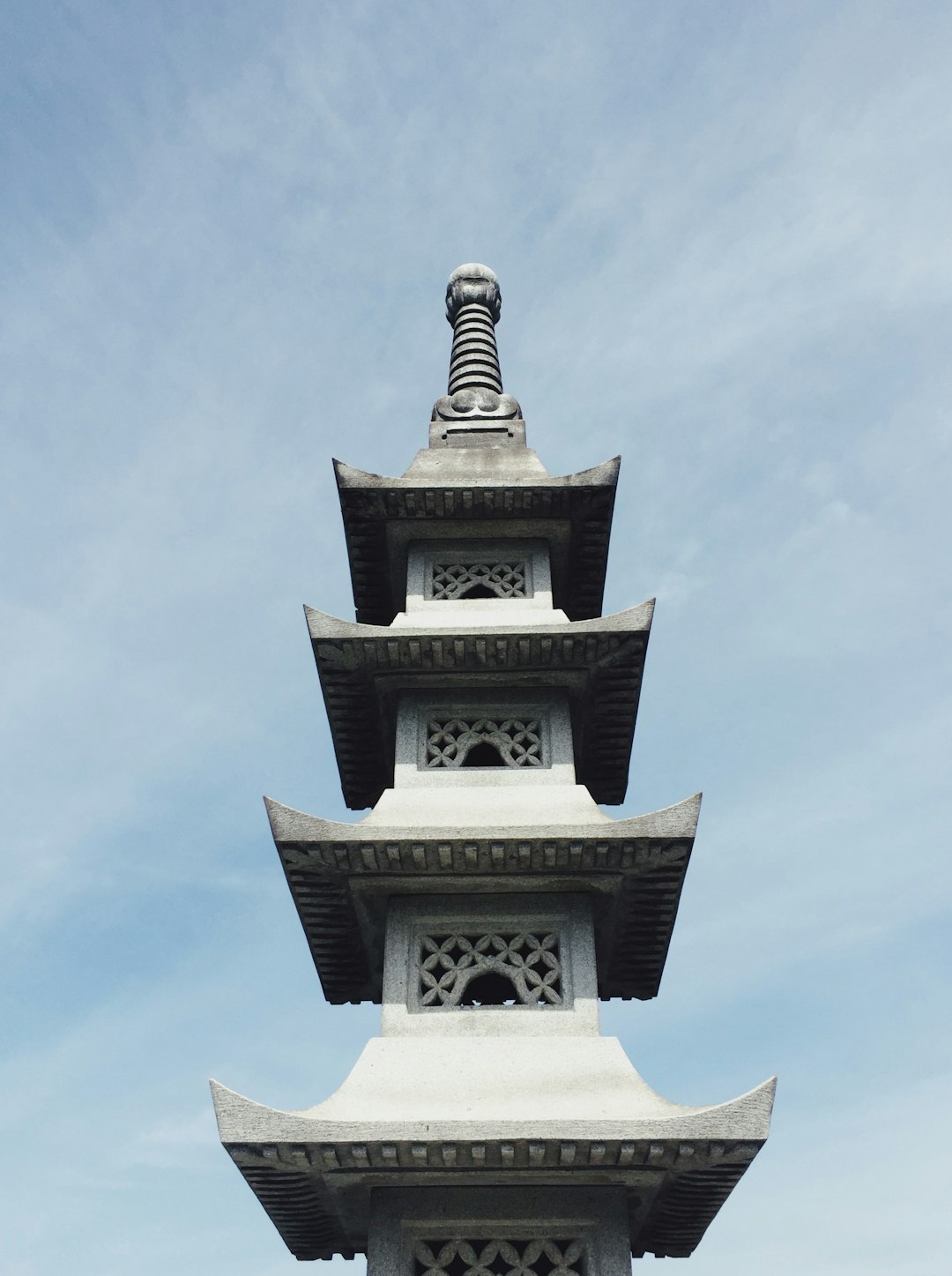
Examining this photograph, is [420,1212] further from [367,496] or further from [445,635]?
[367,496]

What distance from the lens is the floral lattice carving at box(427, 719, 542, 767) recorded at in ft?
50.9

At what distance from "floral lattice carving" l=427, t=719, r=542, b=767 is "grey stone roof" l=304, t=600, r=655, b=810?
1.57 feet

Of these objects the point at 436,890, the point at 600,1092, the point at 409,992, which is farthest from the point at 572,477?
the point at 600,1092

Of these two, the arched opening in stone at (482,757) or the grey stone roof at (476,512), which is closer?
the arched opening in stone at (482,757)

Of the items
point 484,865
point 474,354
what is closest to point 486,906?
point 484,865

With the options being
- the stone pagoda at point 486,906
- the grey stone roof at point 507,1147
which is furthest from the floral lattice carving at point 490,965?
the grey stone roof at point 507,1147

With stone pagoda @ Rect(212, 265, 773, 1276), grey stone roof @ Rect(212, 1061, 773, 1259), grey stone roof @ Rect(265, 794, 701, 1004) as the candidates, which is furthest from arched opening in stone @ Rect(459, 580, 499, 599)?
grey stone roof @ Rect(212, 1061, 773, 1259)

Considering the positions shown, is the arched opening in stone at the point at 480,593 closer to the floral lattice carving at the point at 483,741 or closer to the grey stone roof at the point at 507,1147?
the floral lattice carving at the point at 483,741

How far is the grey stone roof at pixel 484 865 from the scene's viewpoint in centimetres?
1325

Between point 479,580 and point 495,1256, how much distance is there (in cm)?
917

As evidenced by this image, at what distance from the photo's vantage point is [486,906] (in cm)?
1374

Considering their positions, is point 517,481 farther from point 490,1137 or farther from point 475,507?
point 490,1137

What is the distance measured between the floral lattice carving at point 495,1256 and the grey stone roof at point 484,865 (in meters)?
3.59

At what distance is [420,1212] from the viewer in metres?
11.4
